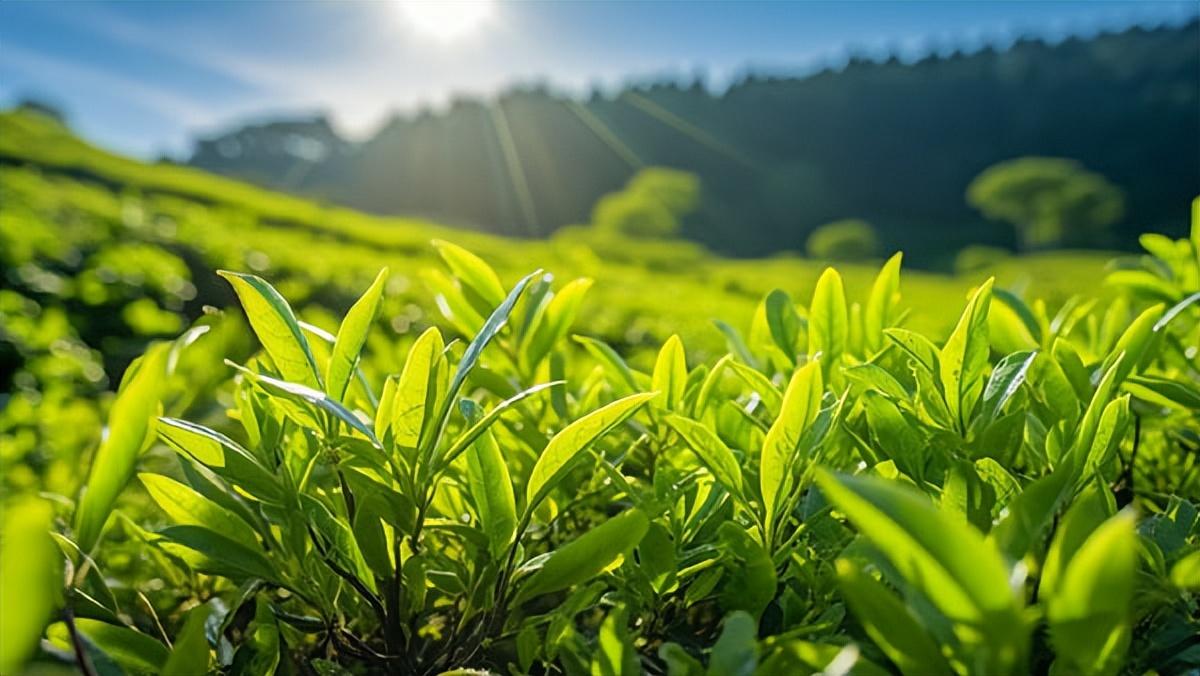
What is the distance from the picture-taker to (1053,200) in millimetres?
39938

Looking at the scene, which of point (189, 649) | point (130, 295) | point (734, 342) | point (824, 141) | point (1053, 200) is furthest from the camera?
point (824, 141)

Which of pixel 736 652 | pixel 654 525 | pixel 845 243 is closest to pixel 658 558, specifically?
pixel 654 525

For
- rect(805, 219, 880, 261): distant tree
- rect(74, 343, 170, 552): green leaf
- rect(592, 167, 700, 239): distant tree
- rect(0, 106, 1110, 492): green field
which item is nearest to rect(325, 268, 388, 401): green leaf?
rect(74, 343, 170, 552): green leaf

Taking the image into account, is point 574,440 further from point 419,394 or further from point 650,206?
point 650,206

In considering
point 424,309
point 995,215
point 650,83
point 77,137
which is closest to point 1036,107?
point 995,215

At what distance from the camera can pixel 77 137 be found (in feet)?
52.4

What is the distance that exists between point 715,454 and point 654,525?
51 mm

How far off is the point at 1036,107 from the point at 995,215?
35.7 feet

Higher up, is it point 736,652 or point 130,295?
point 736,652

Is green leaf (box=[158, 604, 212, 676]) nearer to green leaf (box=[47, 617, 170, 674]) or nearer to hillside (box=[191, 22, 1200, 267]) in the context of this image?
green leaf (box=[47, 617, 170, 674])

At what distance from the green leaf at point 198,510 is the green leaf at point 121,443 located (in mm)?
93

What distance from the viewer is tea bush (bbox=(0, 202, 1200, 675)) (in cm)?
32

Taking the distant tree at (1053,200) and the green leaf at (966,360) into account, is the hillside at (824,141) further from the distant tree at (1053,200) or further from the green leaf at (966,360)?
the green leaf at (966,360)

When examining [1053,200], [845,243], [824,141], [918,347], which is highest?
[918,347]
